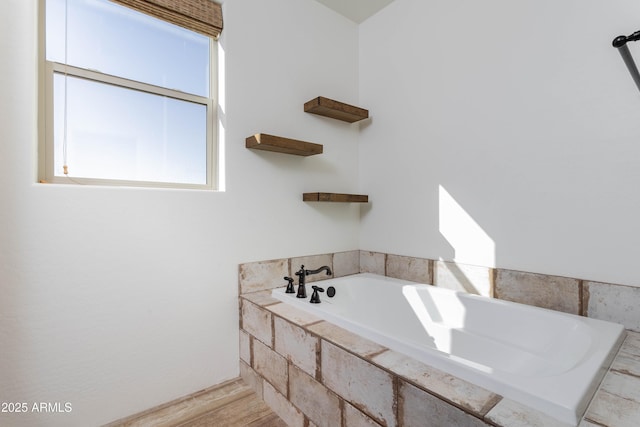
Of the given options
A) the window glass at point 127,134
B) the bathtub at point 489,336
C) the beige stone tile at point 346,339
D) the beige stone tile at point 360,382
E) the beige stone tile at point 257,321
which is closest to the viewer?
the bathtub at point 489,336

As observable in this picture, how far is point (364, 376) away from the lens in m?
1.10

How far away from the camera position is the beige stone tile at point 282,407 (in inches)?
56.5

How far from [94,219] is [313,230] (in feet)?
4.39

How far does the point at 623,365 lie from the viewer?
110 cm

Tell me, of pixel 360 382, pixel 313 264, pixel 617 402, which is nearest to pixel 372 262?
pixel 313 264

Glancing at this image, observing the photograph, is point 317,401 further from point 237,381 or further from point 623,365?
point 623,365

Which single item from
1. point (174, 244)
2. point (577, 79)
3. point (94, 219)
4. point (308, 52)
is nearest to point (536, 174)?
point (577, 79)

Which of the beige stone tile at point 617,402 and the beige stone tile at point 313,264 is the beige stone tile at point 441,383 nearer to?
the beige stone tile at point 617,402

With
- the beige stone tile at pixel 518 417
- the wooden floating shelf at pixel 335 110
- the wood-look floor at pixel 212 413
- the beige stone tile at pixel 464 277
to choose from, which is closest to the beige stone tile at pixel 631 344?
the beige stone tile at pixel 464 277

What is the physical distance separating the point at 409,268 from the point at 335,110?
1.26 m

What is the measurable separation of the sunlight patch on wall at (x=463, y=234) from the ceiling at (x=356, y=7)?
1505mm

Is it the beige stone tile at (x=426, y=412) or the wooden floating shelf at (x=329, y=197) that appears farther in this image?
the wooden floating shelf at (x=329, y=197)

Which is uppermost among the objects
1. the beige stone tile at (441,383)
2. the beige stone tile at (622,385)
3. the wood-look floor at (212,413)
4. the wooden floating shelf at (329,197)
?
the wooden floating shelf at (329,197)

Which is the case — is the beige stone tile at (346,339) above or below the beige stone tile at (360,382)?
above
